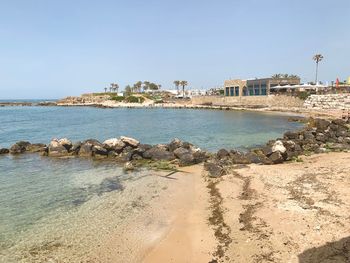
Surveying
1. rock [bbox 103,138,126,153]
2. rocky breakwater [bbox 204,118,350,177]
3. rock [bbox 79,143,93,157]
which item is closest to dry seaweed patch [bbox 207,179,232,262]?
rocky breakwater [bbox 204,118,350,177]

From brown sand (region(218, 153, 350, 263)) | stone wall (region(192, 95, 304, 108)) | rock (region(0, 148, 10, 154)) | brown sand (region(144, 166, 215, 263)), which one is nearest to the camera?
brown sand (region(218, 153, 350, 263))

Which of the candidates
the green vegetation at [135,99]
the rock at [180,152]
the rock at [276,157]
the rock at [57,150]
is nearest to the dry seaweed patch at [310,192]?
the rock at [276,157]

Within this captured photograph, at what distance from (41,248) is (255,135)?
32.4 m

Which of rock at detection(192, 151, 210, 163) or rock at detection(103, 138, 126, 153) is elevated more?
rock at detection(103, 138, 126, 153)

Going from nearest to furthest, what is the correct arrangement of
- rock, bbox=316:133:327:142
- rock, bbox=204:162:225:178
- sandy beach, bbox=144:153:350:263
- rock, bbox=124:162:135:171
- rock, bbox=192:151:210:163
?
sandy beach, bbox=144:153:350:263
rock, bbox=204:162:225:178
rock, bbox=124:162:135:171
rock, bbox=192:151:210:163
rock, bbox=316:133:327:142

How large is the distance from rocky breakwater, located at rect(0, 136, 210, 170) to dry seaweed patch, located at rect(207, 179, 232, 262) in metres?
7.07

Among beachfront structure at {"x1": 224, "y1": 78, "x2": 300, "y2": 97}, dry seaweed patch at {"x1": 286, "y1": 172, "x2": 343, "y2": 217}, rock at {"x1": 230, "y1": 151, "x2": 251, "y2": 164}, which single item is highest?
beachfront structure at {"x1": 224, "y1": 78, "x2": 300, "y2": 97}

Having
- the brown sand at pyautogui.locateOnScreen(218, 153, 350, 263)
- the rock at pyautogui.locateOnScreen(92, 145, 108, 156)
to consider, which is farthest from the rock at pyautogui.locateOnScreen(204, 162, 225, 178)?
the rock at pyautogui.locateOnScreen(92, 145, 108, 156)

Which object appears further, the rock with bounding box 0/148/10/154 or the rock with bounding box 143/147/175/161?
the rock with bounding box 0/148/10/154

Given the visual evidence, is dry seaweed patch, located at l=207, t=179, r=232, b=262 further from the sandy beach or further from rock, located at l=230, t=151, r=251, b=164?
rock, located at l=230, t=151, r=251, b=164

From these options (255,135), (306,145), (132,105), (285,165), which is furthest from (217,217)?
(132,105)

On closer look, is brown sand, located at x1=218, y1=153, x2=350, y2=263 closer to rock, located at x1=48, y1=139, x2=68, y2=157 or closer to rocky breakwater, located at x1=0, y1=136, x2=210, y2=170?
rocky breakwater, located at x1=0, y1=136, x2=210, y2=170

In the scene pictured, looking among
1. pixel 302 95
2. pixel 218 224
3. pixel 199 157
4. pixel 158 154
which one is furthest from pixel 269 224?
pixel 302 95

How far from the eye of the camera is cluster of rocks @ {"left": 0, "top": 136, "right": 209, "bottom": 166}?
2414 cm
